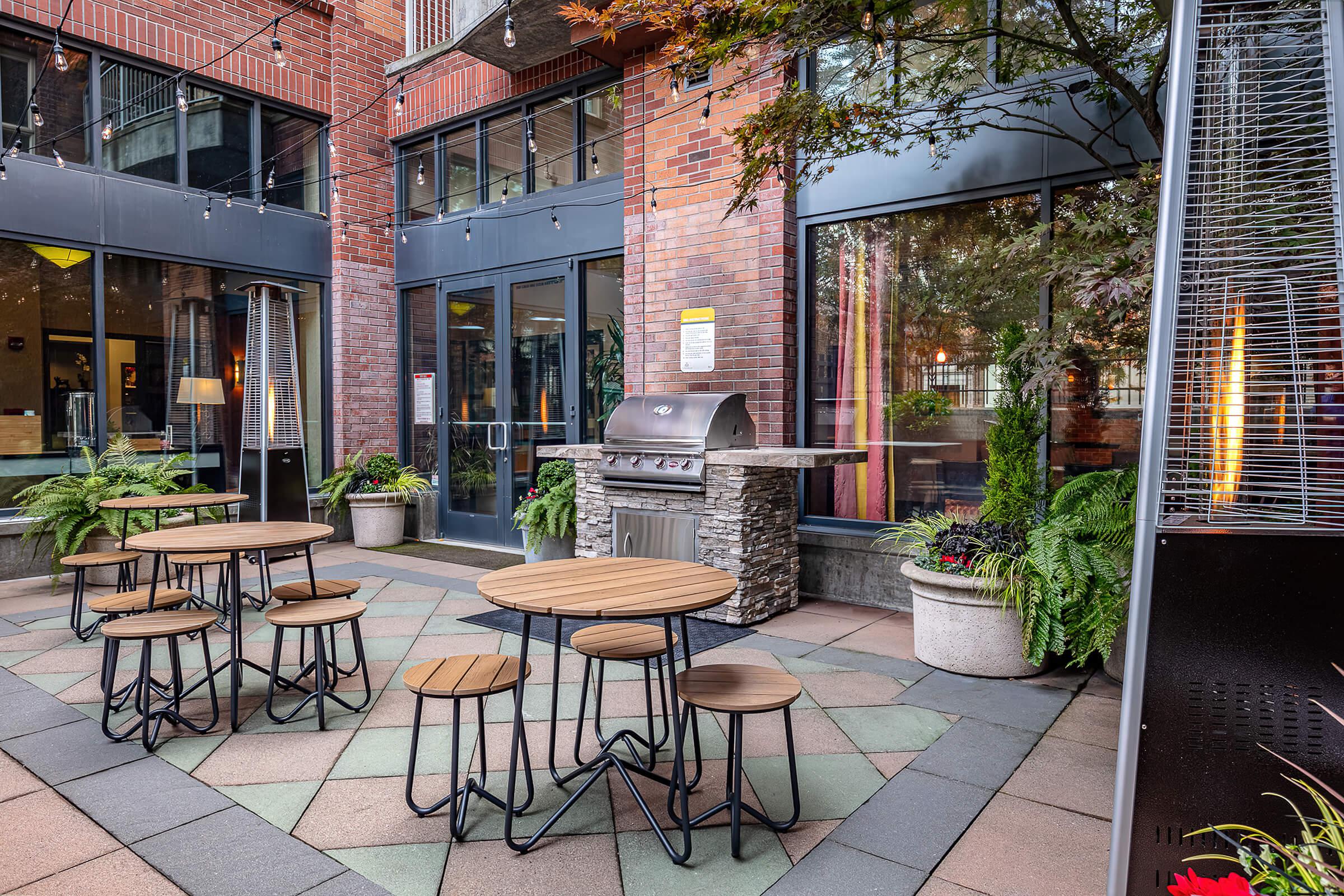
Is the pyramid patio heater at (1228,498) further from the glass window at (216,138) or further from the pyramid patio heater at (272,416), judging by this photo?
the glass window at (216,138)

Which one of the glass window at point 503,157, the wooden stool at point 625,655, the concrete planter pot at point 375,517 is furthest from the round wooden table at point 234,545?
the glass window at point 503,157

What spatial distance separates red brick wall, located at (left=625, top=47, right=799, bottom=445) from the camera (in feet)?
17.4

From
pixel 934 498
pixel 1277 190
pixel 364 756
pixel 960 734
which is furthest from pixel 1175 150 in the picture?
pixel 934 498

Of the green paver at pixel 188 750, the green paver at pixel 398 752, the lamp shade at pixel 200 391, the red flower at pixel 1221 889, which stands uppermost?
the lamp shade at pixel 200 391

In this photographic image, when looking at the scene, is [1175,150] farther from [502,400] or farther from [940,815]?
[502,400]

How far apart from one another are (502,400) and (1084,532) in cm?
500

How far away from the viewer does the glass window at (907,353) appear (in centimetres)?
479

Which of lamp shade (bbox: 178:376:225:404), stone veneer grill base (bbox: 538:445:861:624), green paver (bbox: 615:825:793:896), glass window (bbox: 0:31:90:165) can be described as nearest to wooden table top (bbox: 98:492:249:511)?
stone veneer grill base (bbox: 538:445:861:624)

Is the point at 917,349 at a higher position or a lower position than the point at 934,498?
higher

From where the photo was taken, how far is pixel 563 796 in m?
2.61

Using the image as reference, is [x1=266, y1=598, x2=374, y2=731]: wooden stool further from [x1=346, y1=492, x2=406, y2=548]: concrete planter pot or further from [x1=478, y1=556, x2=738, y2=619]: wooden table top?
[x1=346, y1=492, x2=406, y2=548]: concrete planter pot

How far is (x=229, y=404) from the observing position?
23.4 feet

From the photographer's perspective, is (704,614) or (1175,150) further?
(704,614)

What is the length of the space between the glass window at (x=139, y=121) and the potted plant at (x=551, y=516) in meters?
4.18
